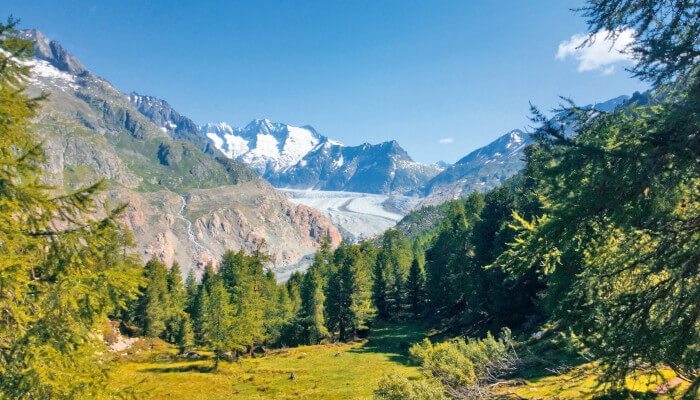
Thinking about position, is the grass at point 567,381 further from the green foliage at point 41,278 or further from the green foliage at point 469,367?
the green foliage at point 41,278

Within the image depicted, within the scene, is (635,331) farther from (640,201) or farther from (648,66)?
(648,66)

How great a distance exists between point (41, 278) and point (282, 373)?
31.1 meters

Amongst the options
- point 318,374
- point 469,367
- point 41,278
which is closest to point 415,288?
point 318,374

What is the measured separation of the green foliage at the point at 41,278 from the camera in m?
7.68

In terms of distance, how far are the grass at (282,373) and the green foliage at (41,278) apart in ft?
50.5

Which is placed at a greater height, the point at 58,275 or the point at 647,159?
the point at 647,159

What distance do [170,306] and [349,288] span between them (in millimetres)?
37242

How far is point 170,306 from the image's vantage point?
65562 mm

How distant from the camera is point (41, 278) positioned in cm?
935

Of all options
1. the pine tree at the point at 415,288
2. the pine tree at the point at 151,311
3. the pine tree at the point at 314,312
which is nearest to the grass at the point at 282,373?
the pine tree at the point at 314,312

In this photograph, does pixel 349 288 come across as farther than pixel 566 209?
Yes

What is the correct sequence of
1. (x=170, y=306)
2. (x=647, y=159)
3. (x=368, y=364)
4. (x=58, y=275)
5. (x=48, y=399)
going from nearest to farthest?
(x=647, y=159), (x=48, y=399), (x=58, y=275), (x=368, y=364), (x=170, y=306)

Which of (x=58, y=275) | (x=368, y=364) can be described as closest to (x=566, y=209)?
(x=58, y=275)

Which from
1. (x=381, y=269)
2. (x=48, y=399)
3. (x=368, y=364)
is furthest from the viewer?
(x=381, y=269)
